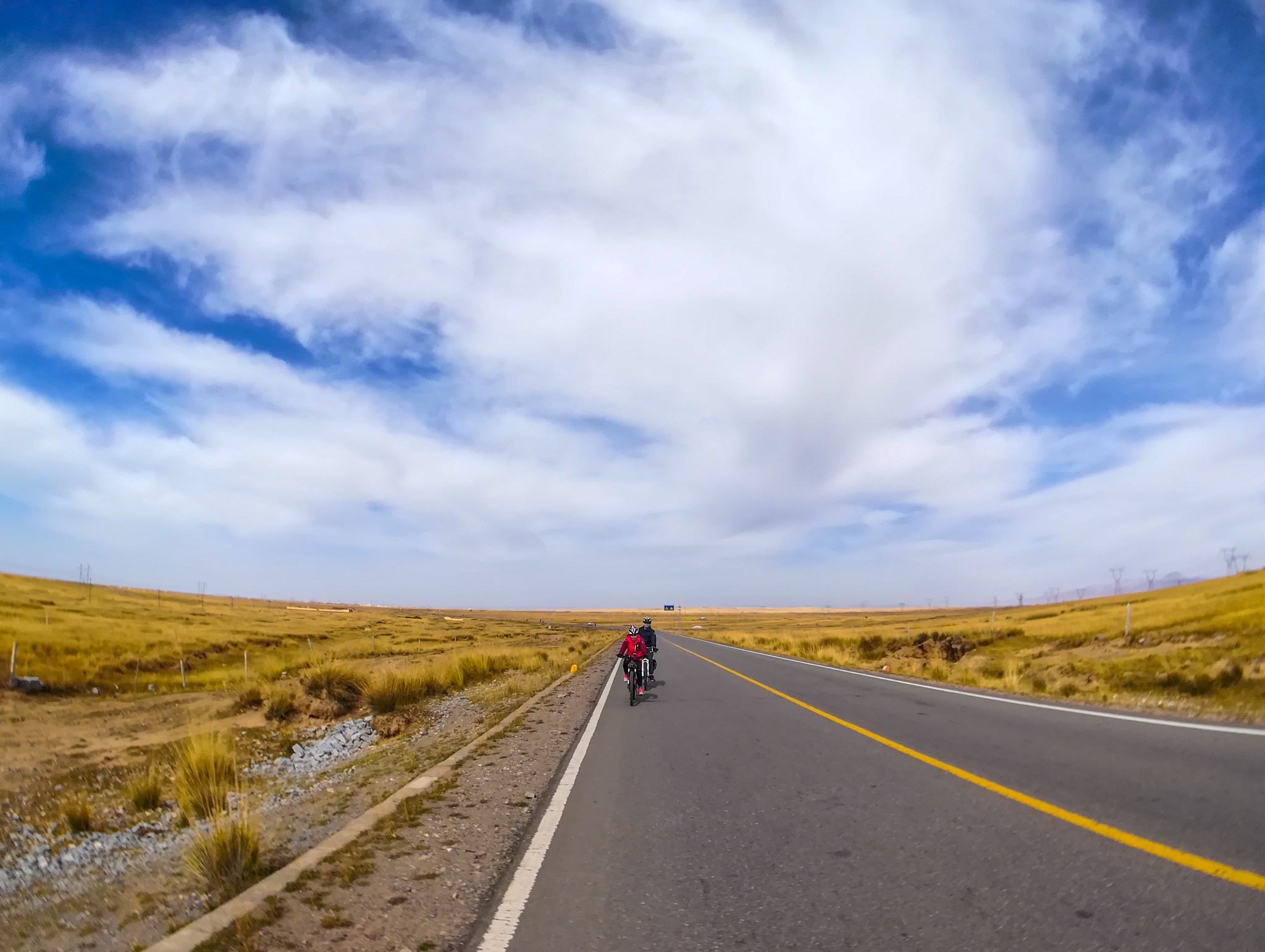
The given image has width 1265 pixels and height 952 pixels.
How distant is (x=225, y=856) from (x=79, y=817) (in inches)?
259

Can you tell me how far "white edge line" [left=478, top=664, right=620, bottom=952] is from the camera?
3705mm

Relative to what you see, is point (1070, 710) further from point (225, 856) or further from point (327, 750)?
point (327, 750)

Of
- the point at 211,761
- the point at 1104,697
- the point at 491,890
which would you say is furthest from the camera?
the point at 1104,697

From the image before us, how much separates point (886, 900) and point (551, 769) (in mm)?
4944

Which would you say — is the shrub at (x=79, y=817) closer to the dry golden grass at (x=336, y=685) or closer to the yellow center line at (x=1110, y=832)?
the dry golden grass at (x=336, y=685)

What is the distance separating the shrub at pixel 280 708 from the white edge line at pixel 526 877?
40.5 ft

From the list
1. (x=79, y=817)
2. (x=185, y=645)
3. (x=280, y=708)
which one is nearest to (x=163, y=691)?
(x=280, y=708)

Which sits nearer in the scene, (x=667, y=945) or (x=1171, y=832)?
(x=667, y=945)

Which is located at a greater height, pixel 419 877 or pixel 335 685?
pixel 419 877

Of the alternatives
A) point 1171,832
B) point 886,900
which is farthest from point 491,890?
point 1171,832

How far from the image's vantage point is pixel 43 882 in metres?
6.79

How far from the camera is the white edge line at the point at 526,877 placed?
3.71 metres

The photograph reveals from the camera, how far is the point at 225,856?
4.63 metres

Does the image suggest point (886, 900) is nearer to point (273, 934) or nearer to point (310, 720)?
point (273, 934)
